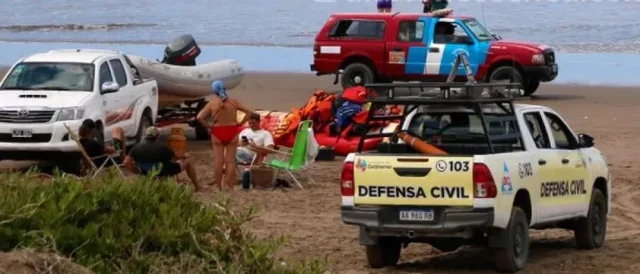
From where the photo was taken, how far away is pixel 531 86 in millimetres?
30531

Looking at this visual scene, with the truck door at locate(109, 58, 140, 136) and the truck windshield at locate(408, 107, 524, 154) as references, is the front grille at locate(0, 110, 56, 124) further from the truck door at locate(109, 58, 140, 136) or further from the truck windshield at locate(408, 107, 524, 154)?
the truck windshield at locate(408, 107, 524, 154)

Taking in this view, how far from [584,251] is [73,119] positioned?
306 inches

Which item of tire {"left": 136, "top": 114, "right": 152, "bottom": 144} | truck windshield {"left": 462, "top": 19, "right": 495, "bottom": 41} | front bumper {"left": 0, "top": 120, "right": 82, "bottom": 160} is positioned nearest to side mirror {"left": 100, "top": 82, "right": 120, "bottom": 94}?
front bumper {"left": 0, "top": 120, "right": 82, "bottom": 160}

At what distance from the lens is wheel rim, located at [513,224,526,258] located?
41.7ft

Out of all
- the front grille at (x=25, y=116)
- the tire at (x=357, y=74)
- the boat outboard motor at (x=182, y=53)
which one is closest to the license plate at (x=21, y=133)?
the front grille at (x=25, y=116)

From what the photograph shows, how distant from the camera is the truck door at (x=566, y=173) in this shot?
13.5 meters

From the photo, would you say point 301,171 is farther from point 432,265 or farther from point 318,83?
point 318,83

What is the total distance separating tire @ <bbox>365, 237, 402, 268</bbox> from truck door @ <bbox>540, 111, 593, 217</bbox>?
1.39 m

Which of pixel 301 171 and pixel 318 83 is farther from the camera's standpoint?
pixel 318 83

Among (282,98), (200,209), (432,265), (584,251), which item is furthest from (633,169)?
(200,209)

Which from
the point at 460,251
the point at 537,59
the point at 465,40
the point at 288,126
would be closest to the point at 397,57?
the point at 465,40

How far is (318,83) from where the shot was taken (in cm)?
3484

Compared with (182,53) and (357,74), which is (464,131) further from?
(357,74)

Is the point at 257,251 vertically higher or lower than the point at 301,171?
higher
